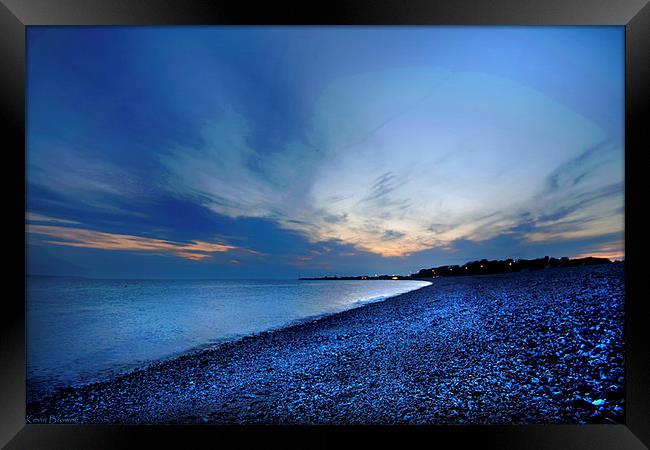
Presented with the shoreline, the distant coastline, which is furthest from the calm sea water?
the distant coastline

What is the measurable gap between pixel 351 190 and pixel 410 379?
3223mm

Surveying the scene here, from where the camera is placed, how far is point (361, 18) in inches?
82.7

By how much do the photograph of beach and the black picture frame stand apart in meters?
0.14

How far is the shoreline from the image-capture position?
2.49 meters

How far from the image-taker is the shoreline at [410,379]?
2.49 metres

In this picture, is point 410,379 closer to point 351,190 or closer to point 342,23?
point 351,190

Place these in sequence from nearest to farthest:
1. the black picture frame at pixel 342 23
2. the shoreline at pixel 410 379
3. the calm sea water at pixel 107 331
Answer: the black picture frame at pixel 342 23
the shoreline at pixel 410 379
the calm sea water at pixel 107 331

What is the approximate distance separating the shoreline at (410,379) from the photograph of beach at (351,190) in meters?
0.02

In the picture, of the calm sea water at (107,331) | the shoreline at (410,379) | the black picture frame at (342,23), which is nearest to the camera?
the black picture frame at (342,23)

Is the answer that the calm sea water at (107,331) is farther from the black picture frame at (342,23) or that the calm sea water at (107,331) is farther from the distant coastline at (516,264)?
the distant coastline at (516,264)

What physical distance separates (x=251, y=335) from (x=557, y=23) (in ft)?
22.0

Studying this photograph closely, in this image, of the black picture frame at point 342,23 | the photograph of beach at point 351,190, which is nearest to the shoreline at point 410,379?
the photograph of beach at point 351,190

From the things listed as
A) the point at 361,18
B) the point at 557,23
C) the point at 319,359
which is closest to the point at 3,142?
the point at 361,18

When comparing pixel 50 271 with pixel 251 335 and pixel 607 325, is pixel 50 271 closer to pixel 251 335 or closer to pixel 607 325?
pixel 251 335
